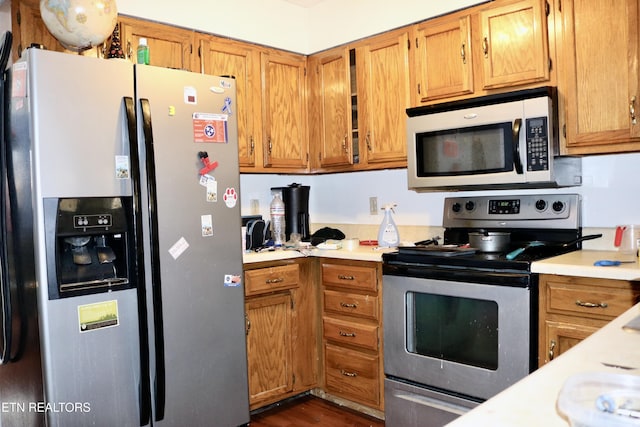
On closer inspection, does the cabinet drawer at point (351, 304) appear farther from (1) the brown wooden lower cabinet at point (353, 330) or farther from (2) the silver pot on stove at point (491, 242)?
(2) the silver pot on stove at point (491, 242)

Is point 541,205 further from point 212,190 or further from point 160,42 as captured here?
point 160,42

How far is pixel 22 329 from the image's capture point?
204 centimetres

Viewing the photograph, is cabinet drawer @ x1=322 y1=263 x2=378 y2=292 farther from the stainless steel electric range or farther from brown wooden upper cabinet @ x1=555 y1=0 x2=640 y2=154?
brown wooden upper cabinet @ x1=555 y1=0 x2=640 y2=154

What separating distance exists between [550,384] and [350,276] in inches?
81.1

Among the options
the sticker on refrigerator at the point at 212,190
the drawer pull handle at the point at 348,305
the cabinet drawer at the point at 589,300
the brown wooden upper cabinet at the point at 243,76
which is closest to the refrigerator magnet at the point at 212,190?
the sticker on refrigerator at the point at 212,190

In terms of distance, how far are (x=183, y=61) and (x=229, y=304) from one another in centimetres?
137

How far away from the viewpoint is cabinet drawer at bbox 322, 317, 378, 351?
2723 millimetres

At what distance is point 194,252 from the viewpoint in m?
2.29

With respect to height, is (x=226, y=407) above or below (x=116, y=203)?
below

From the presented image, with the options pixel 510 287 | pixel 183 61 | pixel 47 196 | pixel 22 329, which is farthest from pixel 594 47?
pixel 22 329

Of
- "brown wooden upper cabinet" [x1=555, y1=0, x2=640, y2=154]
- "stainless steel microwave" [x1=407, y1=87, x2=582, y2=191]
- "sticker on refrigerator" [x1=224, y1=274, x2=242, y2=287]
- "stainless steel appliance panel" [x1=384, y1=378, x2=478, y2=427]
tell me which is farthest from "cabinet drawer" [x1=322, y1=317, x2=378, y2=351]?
"brown wooden upper cabinet" [x1=555, y1=0, x2=640, y2=154]

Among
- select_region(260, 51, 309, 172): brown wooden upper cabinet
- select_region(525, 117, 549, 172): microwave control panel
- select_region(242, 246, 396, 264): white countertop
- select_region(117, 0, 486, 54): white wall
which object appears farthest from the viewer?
select_region(260, 51, 309, 172): brown wooden upper cabinet

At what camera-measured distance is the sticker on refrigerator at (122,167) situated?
6.73 feet

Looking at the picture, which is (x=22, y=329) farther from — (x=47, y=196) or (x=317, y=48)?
(x=317, y=48)
